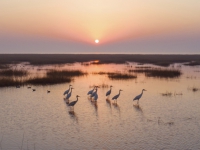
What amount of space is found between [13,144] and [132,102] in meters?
8.37

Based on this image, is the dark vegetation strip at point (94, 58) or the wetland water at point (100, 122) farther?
the dark vegetation strip at point (94, 58)

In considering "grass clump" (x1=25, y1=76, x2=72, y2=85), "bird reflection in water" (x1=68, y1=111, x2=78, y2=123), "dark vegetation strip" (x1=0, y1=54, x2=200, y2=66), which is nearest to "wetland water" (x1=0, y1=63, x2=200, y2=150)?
"bird reflection in water" (x1=68, y1=111, x2=78, y2=123)

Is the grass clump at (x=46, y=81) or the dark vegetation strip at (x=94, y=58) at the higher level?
the dark vegetation strip at (x=94, y=58)

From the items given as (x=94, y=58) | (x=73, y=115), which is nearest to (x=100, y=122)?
(x=73, y=115)

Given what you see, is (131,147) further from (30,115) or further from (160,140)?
(30,115)

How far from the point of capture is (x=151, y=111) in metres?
14.2

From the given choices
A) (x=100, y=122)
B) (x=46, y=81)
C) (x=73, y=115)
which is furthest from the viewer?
(x=46, y=81)

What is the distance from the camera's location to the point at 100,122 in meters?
12.3

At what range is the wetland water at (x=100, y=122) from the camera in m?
9.85

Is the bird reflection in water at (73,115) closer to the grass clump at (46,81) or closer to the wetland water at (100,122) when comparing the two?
the wetland water at (100,122)

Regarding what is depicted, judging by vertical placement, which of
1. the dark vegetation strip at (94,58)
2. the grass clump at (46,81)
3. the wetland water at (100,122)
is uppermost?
the dark vegetation strip at (94,58)

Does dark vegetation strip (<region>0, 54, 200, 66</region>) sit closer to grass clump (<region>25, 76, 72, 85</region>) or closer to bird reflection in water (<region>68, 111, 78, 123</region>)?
grass clump (<region>25, 76, 72, 85</region>)

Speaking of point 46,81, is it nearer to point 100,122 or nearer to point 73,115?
point 73,115

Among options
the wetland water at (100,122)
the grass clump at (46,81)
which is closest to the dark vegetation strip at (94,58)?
the grass clump at (46,81)
